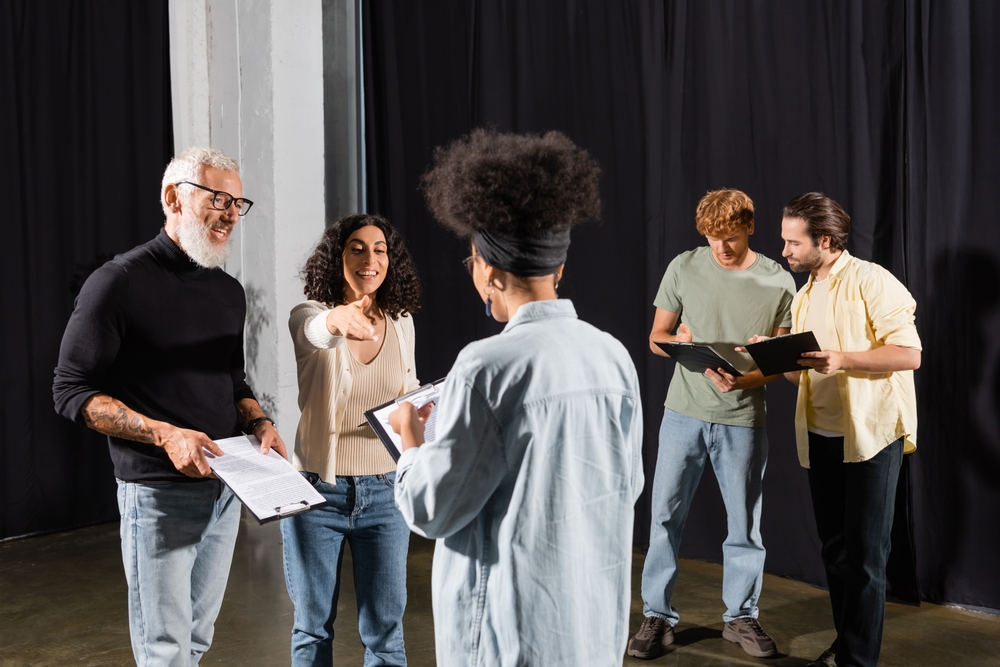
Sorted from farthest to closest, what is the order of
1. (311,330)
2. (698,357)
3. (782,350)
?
(698,357)
(782,350)
(311,330)

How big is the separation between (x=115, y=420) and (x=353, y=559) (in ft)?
2.08

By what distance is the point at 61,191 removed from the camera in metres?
4.47

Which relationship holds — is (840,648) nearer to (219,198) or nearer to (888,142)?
(888,142)

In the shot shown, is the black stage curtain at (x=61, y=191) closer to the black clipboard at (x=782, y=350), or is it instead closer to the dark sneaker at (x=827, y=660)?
the black clipboard at (x=782, y=350)

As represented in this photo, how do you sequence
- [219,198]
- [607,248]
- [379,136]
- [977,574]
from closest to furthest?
[219,198]
[977,574]
[607,248]
[379,136]

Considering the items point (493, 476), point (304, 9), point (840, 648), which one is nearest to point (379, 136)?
point (304, 9)

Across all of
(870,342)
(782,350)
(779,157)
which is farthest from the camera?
(779,157)

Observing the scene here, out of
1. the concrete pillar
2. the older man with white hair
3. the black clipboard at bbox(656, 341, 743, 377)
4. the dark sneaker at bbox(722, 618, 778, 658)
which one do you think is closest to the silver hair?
the older man with white hair

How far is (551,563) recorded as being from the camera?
1255 millimetres

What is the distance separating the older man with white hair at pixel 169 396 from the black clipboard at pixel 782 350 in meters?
1.41

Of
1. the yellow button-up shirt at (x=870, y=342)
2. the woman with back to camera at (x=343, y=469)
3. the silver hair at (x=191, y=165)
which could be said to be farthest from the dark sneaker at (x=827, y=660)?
the silver hair at (x=191, y=165)

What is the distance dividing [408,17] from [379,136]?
2.33ft

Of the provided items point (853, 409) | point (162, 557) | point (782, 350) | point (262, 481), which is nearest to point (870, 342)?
point (853, 409)

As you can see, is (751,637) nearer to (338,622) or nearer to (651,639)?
(651,639)
